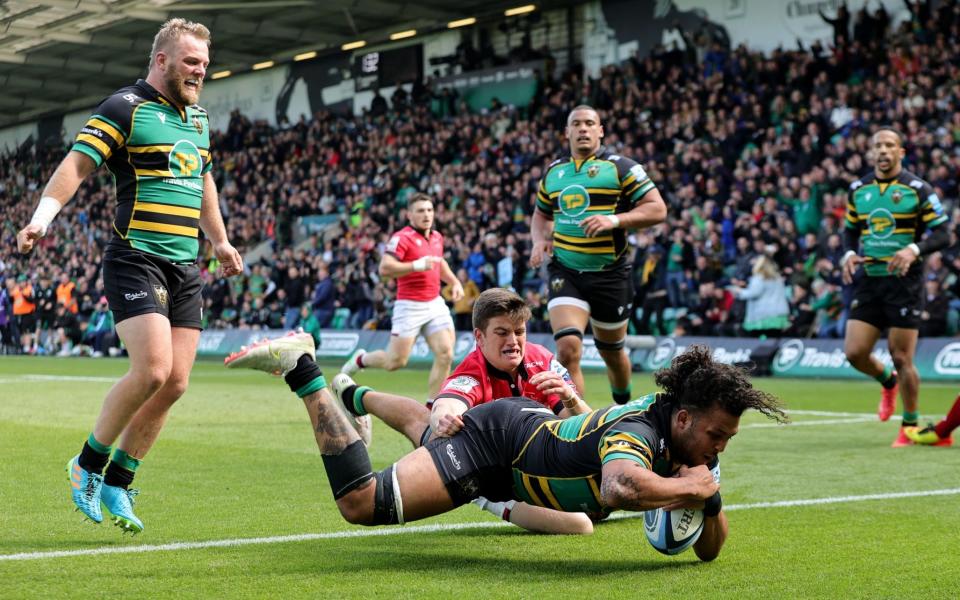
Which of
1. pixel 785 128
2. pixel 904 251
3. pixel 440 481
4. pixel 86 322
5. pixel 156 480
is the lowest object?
pixel 86 322

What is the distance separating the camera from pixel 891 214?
10.3 m

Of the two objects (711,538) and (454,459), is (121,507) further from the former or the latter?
(711,538)

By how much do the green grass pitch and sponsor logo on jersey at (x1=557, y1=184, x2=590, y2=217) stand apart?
2250 mm

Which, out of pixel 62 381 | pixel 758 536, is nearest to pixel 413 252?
pixel 758 536

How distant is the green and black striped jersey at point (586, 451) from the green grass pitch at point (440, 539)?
327mm

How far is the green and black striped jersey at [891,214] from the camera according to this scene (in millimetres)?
10250

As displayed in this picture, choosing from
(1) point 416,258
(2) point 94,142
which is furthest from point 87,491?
(1) point 416,258

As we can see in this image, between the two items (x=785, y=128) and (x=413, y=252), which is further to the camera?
(x=785, y=128)

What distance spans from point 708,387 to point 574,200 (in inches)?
200

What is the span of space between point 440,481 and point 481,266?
68.4 feet

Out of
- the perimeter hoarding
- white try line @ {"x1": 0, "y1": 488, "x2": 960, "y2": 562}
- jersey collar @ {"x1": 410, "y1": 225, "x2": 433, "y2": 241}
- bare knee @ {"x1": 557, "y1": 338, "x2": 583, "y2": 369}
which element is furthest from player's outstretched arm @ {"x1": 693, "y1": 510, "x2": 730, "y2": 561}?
→ the perimeter hoarding

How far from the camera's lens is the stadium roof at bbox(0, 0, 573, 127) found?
33312mm

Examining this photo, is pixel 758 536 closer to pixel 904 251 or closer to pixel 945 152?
pixel 904 251

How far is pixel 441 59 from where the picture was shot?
37.4 meters
